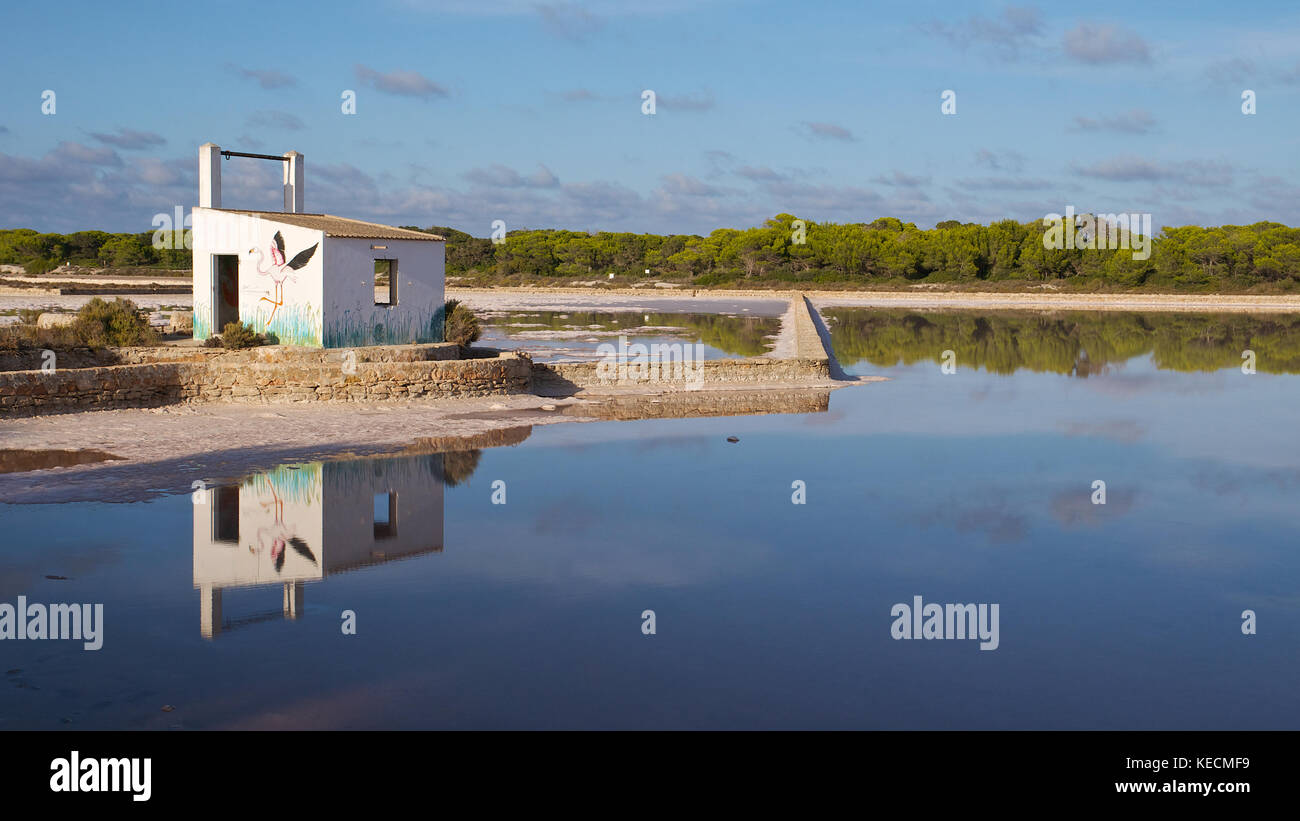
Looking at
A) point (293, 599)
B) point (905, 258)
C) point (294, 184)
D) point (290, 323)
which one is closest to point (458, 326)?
point (290, 323)

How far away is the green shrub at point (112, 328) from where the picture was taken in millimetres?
15469

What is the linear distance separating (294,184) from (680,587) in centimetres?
1235

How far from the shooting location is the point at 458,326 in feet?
57.6

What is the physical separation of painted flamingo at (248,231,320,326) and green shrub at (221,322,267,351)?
0.89ft

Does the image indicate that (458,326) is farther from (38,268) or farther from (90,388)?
(38,268)

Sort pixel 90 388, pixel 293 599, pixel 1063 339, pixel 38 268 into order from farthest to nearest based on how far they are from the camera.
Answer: pixel 38 268 < pixel 1063 339 < pixel 90 388 < pixel 293 599

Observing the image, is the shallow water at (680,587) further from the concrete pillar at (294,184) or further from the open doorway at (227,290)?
the concrete pillar at (294,184)

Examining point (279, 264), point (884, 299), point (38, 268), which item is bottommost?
point (279, 264)

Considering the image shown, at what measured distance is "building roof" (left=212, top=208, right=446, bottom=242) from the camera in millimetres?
15578

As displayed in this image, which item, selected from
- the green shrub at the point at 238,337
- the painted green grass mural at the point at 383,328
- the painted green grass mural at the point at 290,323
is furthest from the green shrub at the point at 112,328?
the painted green grass mural at the point at 383,328

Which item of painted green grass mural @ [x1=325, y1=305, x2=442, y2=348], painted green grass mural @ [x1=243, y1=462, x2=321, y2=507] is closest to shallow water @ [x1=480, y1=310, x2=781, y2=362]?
painted green grass mural @ [x1=325, y1=305, x2=442, y2=348]
